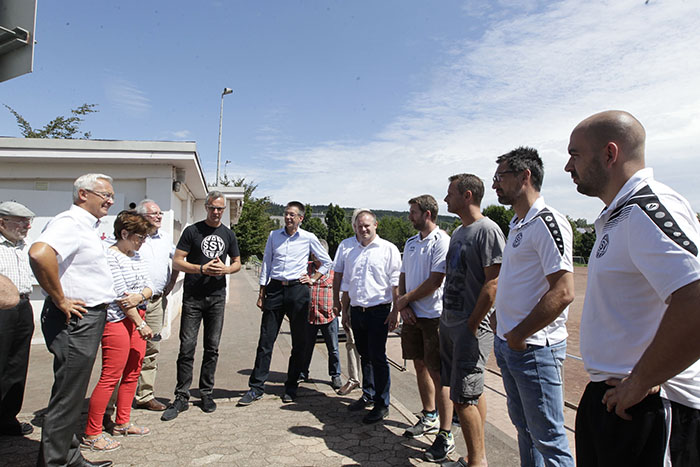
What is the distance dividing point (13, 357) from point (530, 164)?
482 centimetres

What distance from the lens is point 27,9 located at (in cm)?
229

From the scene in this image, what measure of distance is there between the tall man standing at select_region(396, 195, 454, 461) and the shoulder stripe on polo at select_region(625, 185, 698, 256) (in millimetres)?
2474

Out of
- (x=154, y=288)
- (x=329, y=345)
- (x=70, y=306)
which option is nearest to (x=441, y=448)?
(x=329, y=345)

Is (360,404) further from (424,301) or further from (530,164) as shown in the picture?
(530,164)

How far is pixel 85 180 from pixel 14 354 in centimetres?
205

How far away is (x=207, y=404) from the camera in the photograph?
15.6 ft

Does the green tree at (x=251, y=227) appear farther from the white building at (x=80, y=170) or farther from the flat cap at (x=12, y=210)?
the flat cap at (x=12, y=210)

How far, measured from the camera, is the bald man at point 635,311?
1428mm

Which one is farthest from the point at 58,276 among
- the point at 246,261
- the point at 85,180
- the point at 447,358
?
the point at 246,261

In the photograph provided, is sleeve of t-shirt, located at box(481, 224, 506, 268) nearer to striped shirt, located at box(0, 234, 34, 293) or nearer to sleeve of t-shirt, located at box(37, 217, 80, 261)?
sleeve of t-shirt, located at box(37, 217, 80, 261)

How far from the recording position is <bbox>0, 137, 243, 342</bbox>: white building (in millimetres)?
7719

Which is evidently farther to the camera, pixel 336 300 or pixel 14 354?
pixel 336 300

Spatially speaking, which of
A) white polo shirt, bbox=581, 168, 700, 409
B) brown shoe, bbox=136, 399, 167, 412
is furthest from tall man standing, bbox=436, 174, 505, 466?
brown shoe, bbox=136, 399, 167, 412

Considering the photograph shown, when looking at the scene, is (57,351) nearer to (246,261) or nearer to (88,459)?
(88,459)
